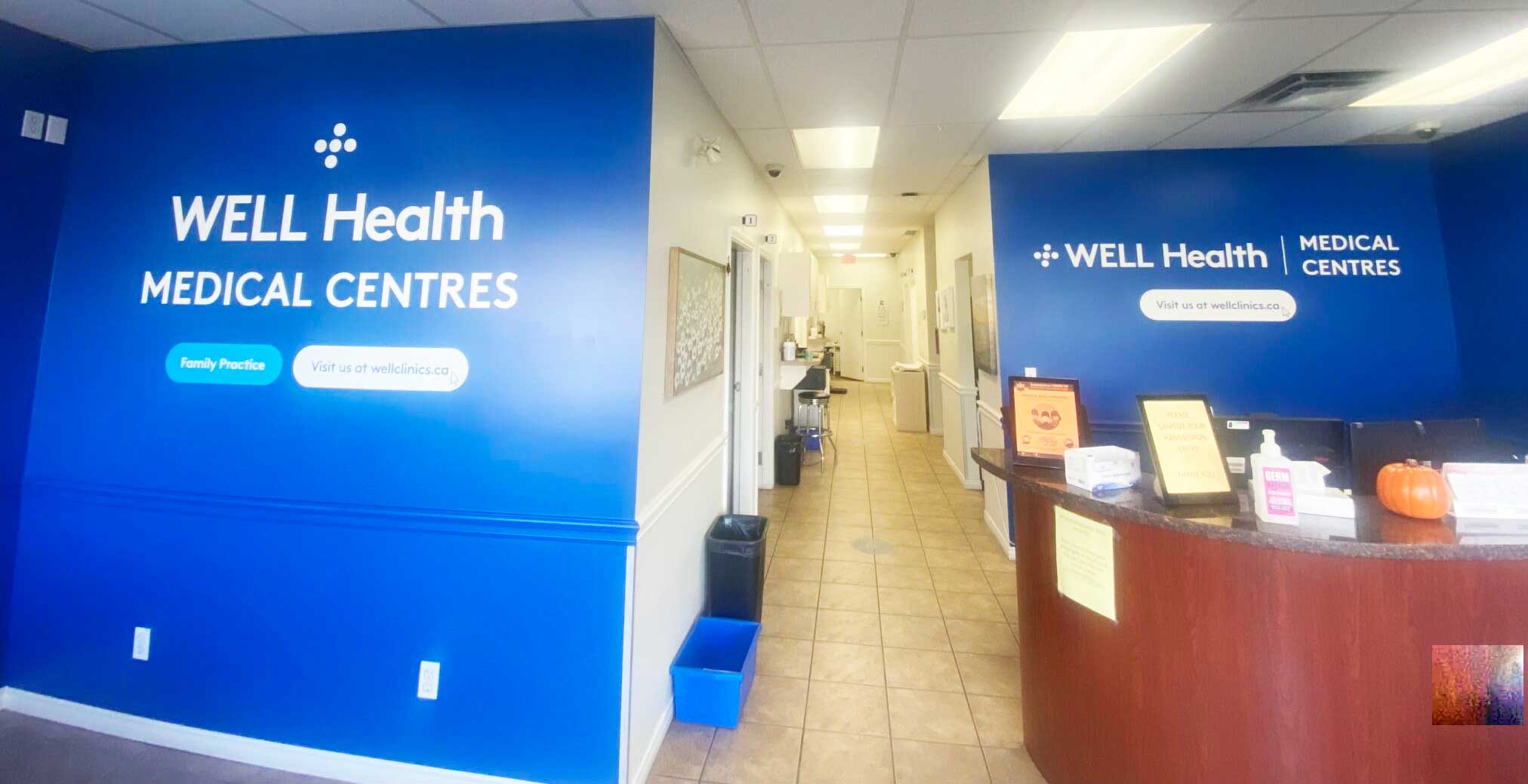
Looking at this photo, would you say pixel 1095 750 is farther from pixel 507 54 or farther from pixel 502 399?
pixel 507 54

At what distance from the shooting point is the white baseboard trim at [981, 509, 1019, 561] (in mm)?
3646

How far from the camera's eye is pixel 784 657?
2.56 m

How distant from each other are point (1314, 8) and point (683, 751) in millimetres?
3930

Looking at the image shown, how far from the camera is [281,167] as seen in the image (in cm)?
204

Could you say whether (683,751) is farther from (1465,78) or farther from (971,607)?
(1465,78)

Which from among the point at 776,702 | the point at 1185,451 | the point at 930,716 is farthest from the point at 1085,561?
the point at 776,702

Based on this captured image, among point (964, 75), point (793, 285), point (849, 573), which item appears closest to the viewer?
point (964, 75)

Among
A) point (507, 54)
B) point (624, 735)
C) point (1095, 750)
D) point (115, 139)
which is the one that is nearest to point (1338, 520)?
point (1095, 750)

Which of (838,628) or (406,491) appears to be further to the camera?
(838,628)

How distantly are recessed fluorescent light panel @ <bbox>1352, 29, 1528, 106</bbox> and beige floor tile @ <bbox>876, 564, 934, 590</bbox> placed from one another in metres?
3.73

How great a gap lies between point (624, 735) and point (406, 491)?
1.23m

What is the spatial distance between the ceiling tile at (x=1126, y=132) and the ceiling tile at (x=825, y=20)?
1809 millimetres

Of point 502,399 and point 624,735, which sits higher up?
point 502,399

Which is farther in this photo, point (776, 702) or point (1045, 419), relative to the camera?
point (776, 702)
